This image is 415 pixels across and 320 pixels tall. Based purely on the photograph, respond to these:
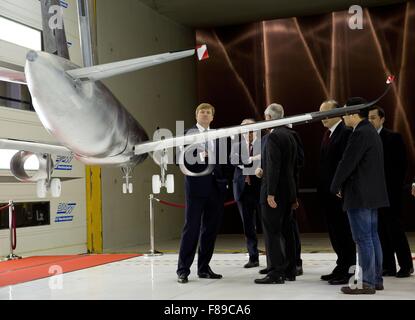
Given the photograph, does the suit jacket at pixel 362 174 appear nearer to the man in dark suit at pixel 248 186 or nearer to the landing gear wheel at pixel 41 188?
the man in dark suit at pixel 248 186

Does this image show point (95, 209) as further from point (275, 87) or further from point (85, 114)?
point (85, 114)

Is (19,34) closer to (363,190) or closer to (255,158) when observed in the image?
(255,158)

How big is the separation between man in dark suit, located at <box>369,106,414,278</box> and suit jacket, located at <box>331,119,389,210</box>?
107cm

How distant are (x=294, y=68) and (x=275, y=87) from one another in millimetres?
649

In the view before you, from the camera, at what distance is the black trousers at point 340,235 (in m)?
5.36

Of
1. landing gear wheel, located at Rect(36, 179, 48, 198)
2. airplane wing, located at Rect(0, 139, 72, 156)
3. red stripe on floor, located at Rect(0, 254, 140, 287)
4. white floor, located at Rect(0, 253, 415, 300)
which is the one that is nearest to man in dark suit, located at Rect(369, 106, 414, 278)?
white floor, located at Rect(0, 253, 415, 300)

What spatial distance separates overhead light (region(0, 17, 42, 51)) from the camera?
28.0ft

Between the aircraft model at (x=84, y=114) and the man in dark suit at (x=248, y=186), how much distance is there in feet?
7.41

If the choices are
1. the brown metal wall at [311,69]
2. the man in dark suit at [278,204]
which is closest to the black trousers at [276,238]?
the man in dark suit at [278,204]

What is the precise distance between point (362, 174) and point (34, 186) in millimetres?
6081

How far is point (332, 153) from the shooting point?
5.39m

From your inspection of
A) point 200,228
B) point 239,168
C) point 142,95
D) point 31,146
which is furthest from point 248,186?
point 142,95

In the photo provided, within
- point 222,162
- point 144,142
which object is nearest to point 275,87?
point 222,162
